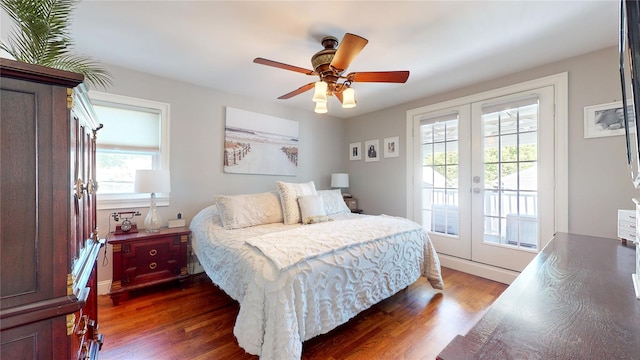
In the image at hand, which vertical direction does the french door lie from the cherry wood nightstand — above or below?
above

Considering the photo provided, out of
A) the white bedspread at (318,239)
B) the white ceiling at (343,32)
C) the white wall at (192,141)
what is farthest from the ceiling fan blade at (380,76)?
the white wall at (192,141)

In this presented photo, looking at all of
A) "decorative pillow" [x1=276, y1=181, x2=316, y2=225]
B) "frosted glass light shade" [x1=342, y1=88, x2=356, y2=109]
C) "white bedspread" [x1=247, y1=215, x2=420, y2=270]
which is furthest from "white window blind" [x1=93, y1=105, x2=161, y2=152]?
"frosted glass light shade" [x1=342, y1=88, x2=356, y2=109]

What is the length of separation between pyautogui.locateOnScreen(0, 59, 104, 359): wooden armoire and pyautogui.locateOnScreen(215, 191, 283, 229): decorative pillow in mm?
1676

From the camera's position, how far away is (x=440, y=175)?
338 centimetres

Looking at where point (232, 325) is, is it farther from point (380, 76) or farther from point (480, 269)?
point (480, 269)

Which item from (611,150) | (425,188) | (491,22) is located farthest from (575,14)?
(425,188)

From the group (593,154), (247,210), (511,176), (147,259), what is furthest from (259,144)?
(593,154)

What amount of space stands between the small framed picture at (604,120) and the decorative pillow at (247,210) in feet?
10.4

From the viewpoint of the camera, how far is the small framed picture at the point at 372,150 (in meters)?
4.11

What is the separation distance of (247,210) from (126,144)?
153cm

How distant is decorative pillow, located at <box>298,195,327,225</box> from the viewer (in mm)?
2716

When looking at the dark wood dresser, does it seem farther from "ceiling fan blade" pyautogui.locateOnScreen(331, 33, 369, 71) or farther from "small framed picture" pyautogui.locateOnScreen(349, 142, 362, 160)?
"small framed picture" pyautogui.locateOnScreen(349, 142, 362, 160)

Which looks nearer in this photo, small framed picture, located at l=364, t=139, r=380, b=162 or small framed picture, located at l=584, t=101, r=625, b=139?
small framed picture, located at l=584, t=101, r=625, b=139

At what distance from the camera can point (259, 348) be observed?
55.7 inches
